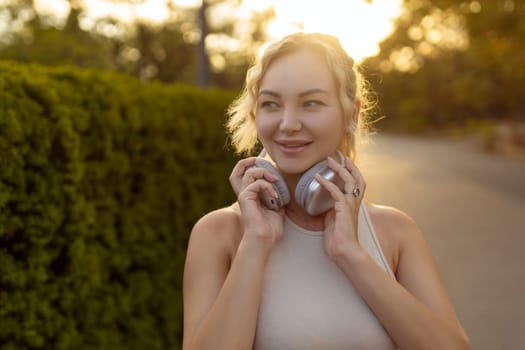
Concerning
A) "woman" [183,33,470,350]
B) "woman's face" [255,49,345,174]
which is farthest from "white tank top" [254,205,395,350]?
"woman's face" [255,49,345,174]

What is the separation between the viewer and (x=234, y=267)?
2285 mm

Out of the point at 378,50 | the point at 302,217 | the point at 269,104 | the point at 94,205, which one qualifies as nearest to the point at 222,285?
the point at 302,217

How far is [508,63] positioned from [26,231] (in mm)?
22983

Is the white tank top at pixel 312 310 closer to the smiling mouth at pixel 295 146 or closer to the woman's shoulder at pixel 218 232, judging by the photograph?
the woman's shoulder at pixel 218 232

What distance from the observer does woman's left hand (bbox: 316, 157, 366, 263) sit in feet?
7.68

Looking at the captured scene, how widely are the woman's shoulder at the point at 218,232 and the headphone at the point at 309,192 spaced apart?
17 cm

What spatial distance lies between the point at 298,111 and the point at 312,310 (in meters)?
0.71

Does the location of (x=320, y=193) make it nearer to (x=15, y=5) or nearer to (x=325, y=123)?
(x=325, y=123)

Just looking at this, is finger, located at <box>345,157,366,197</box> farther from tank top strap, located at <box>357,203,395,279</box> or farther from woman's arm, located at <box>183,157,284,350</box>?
woman's arm, located at <box>183,157,284,350</box>

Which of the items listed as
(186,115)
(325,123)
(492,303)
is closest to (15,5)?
(186,115)

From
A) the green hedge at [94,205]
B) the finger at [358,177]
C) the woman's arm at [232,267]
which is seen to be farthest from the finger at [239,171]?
the green hedge at [94,205]

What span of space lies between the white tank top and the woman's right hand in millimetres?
→ 121

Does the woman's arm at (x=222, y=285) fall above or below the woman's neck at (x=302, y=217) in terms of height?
below

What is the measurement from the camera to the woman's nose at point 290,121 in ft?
7.86
